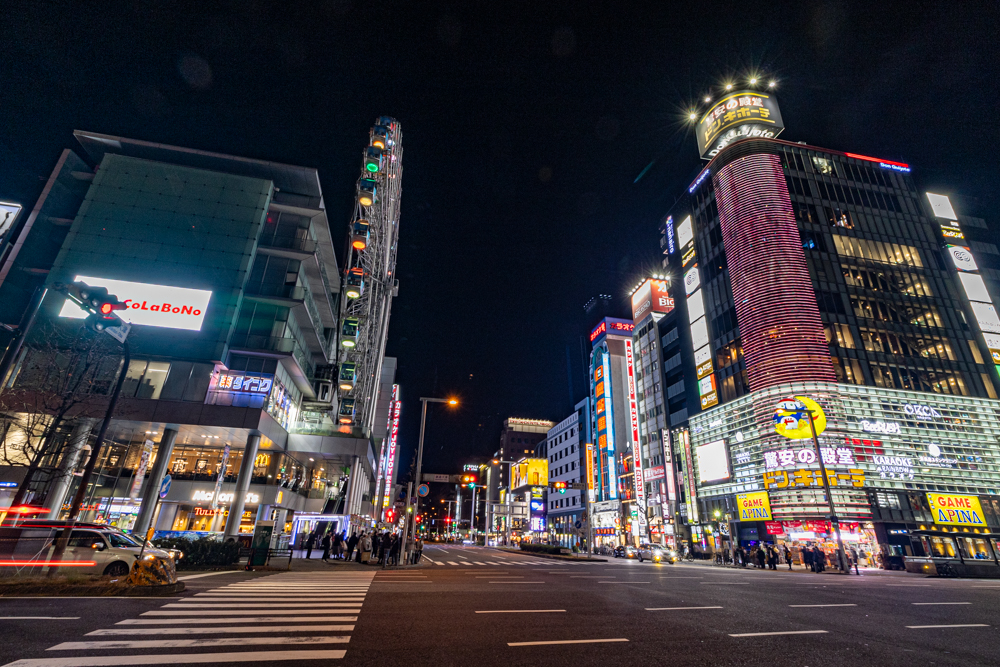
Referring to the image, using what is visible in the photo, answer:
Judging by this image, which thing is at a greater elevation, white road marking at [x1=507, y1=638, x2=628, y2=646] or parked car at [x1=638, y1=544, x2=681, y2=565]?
white road marking at [x1=507, y1=638, x2=628, y2=646]

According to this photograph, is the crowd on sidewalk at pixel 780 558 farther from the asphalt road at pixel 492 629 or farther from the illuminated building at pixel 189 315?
the illuminated building at pixel 189 315

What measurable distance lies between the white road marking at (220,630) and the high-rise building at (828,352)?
44.5m

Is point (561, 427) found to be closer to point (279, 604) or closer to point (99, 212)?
point (99, 212)

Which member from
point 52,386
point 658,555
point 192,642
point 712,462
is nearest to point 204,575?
point 192,642

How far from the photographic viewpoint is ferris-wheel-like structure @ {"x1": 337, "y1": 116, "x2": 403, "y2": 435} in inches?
1446

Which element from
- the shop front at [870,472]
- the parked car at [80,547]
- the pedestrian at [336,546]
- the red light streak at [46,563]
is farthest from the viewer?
the shop front at [870,472]

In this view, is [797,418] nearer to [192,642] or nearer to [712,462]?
[712,462]

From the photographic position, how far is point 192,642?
6.80 meters

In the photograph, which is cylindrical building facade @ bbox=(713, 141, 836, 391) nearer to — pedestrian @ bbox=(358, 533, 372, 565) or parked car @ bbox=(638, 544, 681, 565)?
parked car @ bbox=(638, 544, 681, 565)

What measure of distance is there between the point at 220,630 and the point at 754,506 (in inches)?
1979

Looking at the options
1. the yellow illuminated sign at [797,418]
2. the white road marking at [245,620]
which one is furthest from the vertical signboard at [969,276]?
the white road marking at [245,620]

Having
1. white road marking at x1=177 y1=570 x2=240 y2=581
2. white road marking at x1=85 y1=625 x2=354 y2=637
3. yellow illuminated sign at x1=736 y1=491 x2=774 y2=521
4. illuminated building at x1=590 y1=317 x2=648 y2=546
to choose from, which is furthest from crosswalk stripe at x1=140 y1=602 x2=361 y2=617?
illuminated building at x1=590 y1=317 x2=648 y2=546

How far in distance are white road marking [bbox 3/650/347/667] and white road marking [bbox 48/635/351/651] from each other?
592 millimetres

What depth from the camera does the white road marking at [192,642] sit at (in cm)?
639
